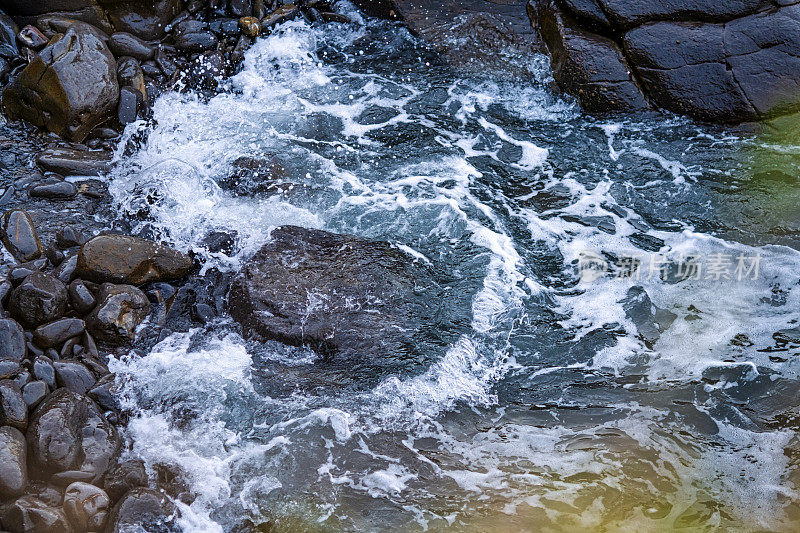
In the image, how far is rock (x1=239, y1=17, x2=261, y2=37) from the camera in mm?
8250

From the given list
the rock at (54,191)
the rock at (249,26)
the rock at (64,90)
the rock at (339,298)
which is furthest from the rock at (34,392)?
the rock at (249,26)

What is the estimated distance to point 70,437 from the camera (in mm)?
4391

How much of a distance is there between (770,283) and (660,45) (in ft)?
10.3

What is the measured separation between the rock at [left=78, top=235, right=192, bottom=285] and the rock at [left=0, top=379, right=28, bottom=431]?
4.08ft

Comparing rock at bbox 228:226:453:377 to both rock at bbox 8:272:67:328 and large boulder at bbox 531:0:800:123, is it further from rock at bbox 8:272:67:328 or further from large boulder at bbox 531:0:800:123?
large boulder at bbox 531:0:800:123

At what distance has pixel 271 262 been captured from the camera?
5.68 m

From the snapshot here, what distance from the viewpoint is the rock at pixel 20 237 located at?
5.55m

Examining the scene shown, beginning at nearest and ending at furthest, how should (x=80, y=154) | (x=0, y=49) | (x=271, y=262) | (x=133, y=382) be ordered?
(x=133, y=382), (x=271, y=262), (x=80, y=154), (x=0, y=49)

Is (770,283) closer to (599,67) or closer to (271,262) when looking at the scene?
(599,67)

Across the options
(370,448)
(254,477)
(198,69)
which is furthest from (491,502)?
(198,69)

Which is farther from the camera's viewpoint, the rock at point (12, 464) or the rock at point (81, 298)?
the rock at point (81, 298)

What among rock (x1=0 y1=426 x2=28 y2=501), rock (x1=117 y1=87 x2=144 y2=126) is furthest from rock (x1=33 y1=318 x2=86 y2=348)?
rock (x1=117 y1=87 x2=144 y2=126)

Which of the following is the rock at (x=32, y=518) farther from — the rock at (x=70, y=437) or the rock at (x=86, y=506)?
the rock at (x=70, y=437)

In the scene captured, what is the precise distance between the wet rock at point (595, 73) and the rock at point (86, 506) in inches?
247
